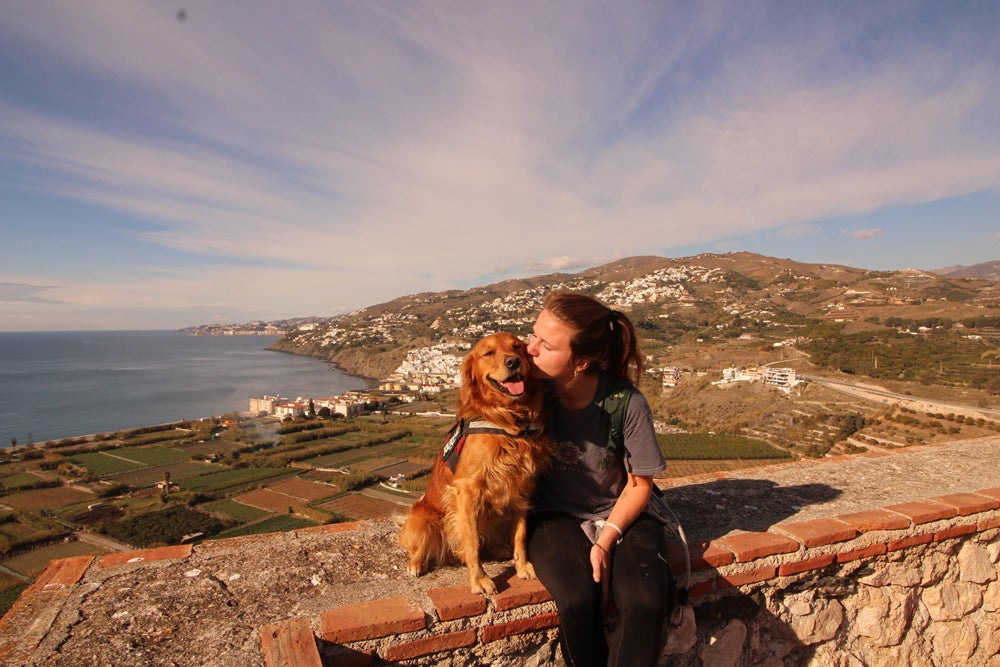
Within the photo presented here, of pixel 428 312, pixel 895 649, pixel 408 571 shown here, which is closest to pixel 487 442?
pixel 408 571

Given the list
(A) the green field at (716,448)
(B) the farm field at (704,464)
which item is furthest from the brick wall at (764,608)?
(A) the green field at (716,448)

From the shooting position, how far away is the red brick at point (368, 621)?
1917 millimetres

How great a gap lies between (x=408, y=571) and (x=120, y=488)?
141 ft

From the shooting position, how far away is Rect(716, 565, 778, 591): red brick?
250 cm

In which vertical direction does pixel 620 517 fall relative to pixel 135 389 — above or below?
above

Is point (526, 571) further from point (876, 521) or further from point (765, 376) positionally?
point (765, 376)

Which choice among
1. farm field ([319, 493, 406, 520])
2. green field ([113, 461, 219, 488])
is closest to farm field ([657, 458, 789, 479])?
farm field ([319, 493, 406, 520])

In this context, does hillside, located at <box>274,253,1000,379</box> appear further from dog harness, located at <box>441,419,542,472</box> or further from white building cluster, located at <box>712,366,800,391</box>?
dog harness, located at <box>441,419,542,472</box>

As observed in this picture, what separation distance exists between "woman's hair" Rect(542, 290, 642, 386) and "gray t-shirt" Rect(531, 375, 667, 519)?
0.36 ft

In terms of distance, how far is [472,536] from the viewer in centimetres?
231

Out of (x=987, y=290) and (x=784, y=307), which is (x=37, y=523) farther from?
(x=987, y=290)

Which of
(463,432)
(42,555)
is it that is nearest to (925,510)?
(463,432)

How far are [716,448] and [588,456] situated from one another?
128 ft

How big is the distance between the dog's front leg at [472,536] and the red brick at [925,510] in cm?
252
